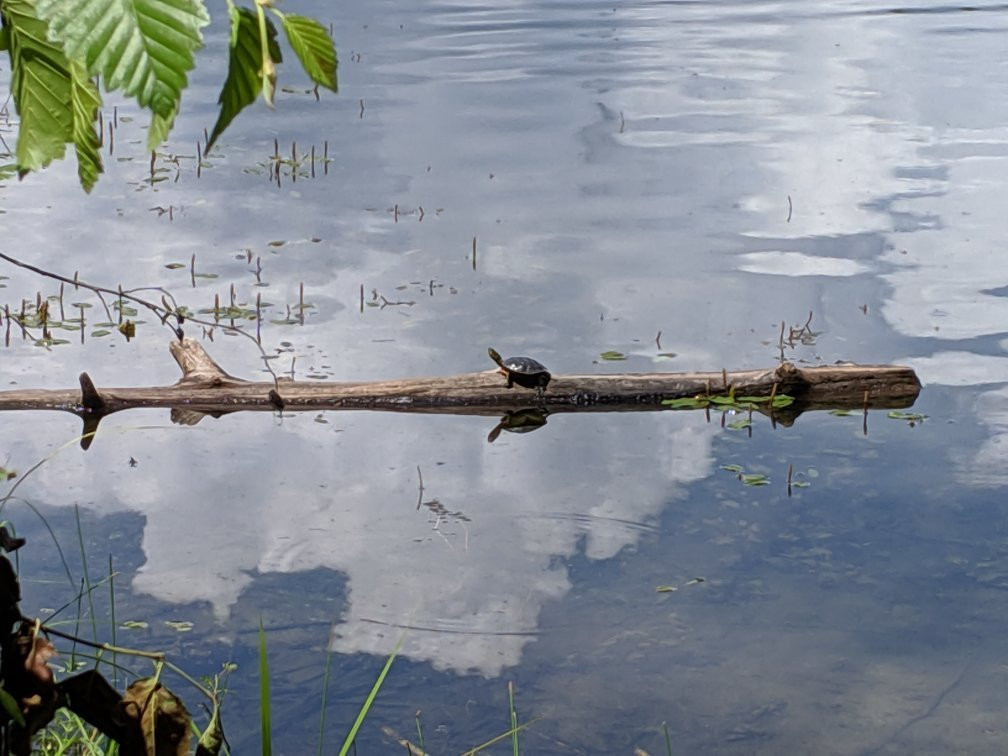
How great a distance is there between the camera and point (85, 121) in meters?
1.23

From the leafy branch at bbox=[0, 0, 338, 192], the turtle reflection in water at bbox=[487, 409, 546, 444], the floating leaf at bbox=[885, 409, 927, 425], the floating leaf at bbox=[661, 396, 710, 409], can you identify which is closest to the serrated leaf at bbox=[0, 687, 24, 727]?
the leafy branch at bbox=[0, 0, 338, 192]

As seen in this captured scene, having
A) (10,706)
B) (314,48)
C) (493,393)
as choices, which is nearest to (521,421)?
(493,393)

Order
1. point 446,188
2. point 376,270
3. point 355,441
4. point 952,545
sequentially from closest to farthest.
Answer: point 952,545, point 355,441, point 376,270, point 446,188

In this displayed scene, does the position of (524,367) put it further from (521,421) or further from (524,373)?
(521,421)

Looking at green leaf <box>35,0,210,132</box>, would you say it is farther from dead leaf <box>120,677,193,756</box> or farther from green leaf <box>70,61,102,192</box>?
dead leaf <box>120,677,193,756</box>

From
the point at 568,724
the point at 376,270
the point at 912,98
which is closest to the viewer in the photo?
the point at 568,724

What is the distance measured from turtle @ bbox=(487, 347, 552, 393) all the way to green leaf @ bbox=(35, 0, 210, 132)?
6.68 metres

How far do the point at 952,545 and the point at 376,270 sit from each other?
5.24 m

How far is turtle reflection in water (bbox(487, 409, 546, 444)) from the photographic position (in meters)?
7.70

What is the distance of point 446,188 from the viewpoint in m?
12.7

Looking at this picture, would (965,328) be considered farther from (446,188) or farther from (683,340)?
(446,188)

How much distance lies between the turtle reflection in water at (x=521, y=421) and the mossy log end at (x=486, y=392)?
4 centimetres

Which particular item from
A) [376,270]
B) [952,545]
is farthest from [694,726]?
[376,270]

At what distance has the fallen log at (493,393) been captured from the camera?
7.70 meters
